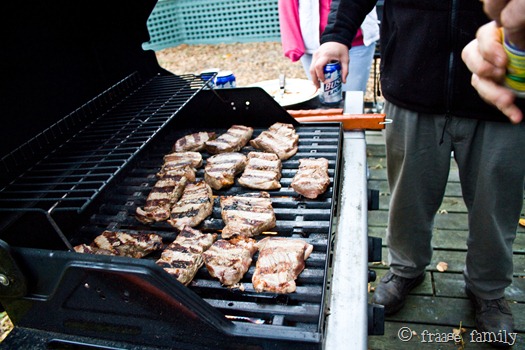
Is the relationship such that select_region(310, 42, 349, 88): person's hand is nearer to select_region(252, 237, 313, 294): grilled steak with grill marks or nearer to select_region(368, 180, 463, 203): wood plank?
select_region(252, 237, 313, 294): grilled steak with grill marks

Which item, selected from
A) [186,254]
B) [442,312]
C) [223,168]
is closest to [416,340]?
[442,312]

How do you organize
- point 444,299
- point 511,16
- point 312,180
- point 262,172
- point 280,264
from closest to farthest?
point 511,16 < point 280,264 < point 312,180 < point 262,172 < point 444,299

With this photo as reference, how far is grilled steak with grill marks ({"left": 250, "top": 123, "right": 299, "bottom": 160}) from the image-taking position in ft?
8.02

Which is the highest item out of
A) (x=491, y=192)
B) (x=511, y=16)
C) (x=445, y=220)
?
(x=511, y=16)

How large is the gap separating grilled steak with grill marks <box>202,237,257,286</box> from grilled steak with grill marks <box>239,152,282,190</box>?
44 cm

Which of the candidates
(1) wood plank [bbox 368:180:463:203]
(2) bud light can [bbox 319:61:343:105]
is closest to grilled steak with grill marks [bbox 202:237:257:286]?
(2) bud light can [bbox 319:61:343:105]

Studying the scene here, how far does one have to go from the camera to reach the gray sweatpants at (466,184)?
225 cm

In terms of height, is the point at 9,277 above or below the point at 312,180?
above

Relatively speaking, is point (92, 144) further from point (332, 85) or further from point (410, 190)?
point (410, 190)

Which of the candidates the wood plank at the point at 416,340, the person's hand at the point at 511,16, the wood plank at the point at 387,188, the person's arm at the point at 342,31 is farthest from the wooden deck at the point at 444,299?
the person's hand at the point at 511,16

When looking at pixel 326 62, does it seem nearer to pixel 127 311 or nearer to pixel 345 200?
pixel 345 200

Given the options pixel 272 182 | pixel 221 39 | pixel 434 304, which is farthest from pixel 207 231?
pixel 221 39

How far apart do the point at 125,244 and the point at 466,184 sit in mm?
1984

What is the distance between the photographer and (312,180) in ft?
6.81
